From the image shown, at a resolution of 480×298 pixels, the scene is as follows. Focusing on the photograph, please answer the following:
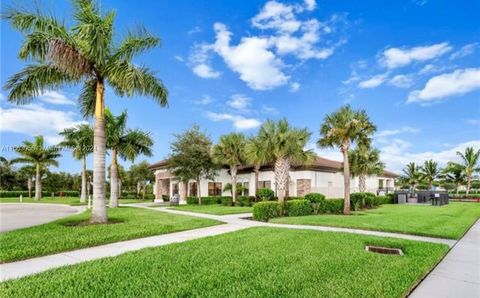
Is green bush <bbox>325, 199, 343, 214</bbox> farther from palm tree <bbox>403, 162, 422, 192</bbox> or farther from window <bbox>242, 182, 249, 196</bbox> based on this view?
palm tree <bbox>403, 162, 422, 192</bbox>

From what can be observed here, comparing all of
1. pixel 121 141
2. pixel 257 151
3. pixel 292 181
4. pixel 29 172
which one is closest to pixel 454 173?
pixel 292 181

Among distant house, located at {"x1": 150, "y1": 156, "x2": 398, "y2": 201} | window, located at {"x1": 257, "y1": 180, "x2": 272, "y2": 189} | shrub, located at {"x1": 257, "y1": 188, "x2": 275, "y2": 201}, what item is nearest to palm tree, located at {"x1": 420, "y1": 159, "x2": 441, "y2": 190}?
distant house, located at {"x1": 150, "y1": 156, "x2": 398, "y2": 201}

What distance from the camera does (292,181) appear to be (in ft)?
95.0

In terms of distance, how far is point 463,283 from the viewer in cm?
520

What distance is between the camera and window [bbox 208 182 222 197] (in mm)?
34812

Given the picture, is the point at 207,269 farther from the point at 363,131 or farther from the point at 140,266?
the point at 363,131

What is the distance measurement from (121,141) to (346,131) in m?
16.0

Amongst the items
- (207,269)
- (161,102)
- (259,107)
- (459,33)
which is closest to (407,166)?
(259,107)

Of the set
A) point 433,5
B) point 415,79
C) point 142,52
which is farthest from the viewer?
point 415,79

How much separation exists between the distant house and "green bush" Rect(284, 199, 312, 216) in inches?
377

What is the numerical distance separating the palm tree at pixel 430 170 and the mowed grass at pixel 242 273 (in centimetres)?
4982

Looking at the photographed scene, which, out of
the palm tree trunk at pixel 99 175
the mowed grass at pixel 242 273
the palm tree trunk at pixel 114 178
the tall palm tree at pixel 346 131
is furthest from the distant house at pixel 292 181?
the mowed grass at pixel 242 273

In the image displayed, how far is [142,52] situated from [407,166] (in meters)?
51.1

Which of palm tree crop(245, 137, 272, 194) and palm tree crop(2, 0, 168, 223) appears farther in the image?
palm tree crop(245, 137, 272, 194)
